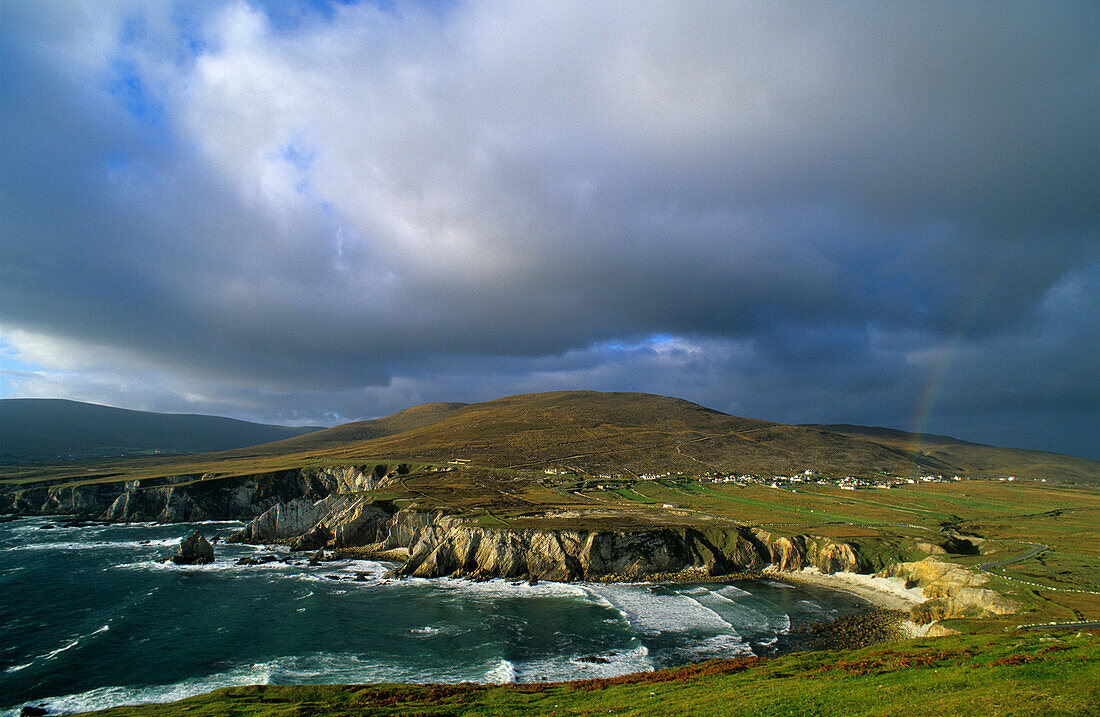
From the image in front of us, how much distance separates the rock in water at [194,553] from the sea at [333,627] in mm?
1458

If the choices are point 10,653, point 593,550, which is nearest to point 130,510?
point 10,653

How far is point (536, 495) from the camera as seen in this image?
98.2 meters

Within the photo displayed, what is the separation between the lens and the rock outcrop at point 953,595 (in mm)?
42031

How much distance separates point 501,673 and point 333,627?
19.0 m

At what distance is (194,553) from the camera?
70.0 metres

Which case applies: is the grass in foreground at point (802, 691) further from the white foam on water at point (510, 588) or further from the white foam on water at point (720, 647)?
the white foam on water at point (510, 588)

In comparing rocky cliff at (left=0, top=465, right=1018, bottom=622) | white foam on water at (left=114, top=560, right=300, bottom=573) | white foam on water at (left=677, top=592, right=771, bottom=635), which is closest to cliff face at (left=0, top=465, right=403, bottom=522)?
rocky cliff at (left=0, top=465, right=1018, bottom=622)

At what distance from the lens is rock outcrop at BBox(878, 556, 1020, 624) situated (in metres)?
42.0

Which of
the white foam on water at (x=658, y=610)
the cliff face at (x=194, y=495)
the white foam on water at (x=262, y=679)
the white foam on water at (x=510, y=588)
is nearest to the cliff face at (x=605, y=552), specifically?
the white foam on water at (x=510, y=588)

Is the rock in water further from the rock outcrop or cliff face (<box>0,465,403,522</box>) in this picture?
the rock outcrop

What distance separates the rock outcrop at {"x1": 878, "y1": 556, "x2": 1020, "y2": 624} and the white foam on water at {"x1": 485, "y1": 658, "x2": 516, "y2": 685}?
3694 cm

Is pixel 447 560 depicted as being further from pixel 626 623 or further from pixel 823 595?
pixel 823 595

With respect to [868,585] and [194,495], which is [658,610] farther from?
[194,495]

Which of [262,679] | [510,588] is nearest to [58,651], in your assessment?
[262,679]
